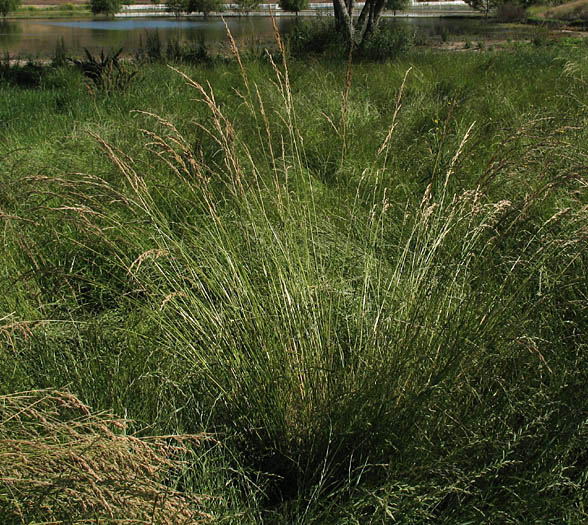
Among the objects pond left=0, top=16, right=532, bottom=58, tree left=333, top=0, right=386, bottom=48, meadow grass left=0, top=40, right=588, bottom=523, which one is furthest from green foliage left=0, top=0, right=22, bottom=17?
meadow grass left=0, top=40, right=588, bottom=523

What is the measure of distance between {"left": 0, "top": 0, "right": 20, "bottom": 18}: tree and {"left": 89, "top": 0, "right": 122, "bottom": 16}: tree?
15.8 ft

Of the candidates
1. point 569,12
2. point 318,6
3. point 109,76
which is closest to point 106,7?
point 318,6

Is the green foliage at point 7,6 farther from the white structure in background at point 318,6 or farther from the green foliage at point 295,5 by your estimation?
the green foliage at point 295,5

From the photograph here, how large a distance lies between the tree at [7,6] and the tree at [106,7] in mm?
4820

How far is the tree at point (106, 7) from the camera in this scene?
134 ft

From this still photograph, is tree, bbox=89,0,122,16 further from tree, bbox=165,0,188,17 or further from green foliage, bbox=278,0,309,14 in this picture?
tree, bbox=165,0,188,17

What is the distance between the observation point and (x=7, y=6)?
37750 mm

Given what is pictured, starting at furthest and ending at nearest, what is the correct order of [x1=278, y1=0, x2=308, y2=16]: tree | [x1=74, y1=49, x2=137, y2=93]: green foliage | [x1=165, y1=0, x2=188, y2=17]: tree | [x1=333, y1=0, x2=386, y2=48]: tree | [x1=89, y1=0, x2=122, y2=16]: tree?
[x1=89, y1=0, x2=122, y2=16]: tree
[x1=165, y1=0, x2=188, y2=17]: tree
[x1=278, y1=0, x2=308, y2=16]: tree
[x1=333, y1=0, x2=386, y2=48]: tree
[x1=74, y1=49, x2=137, y2=93]: green foliage

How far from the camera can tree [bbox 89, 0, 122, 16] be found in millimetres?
40772

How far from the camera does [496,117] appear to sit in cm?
436

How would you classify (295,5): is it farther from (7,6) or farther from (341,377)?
(7,6)

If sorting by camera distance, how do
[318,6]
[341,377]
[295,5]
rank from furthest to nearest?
[318,6]
[295,5]
[341,377]

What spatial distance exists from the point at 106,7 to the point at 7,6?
6082 millimetres

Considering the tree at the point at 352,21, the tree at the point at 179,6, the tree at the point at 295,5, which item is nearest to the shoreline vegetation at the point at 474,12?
the tree at the point at 295,5
